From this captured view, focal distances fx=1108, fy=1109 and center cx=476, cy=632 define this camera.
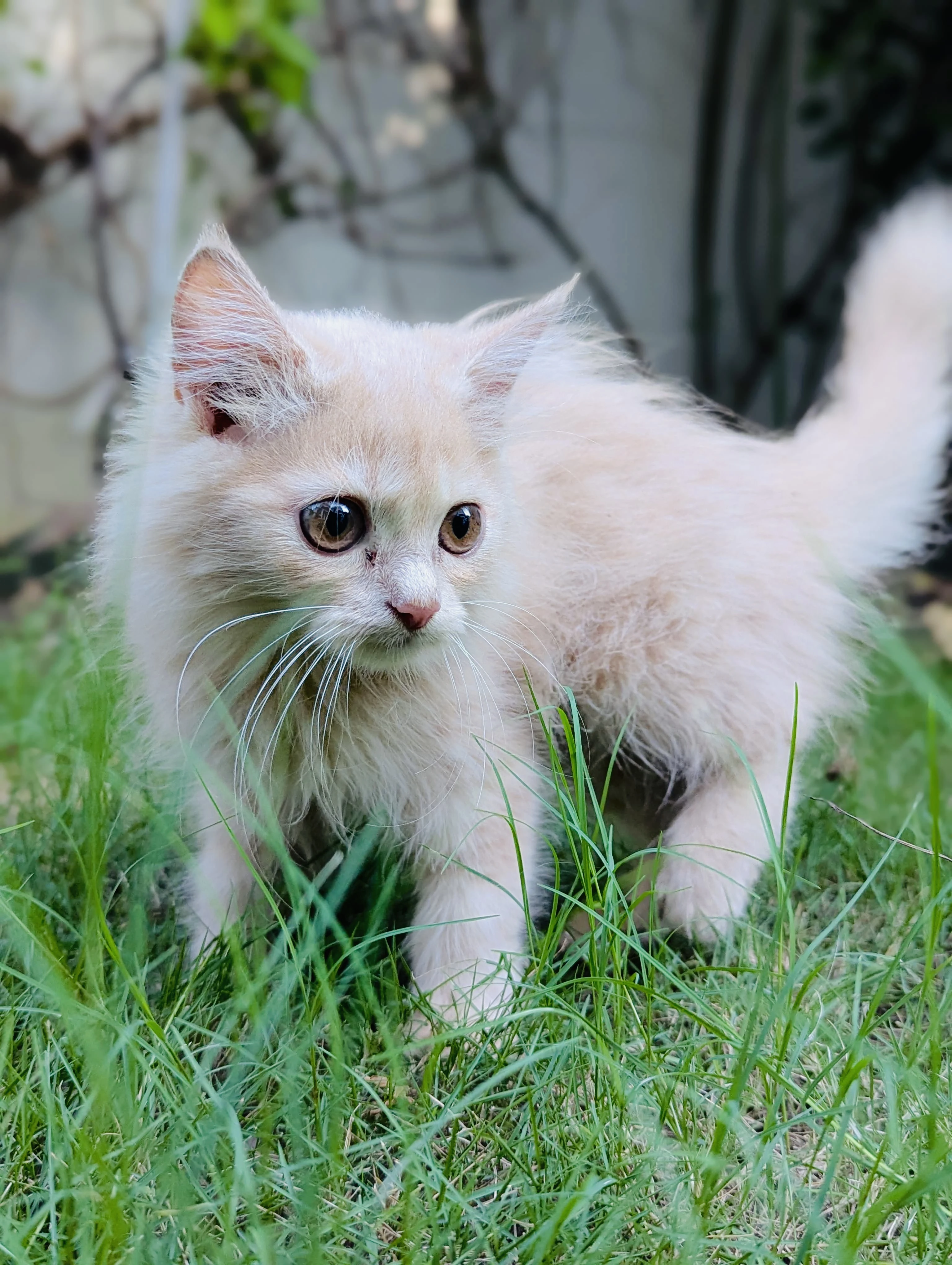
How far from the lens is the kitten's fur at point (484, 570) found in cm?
139

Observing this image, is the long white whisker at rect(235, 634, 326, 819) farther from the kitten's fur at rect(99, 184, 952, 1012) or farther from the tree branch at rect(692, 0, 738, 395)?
the tree branch at rect(692, 0, 738, 395)

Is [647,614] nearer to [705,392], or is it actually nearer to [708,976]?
[708,976]

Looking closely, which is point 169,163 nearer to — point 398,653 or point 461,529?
point 461,529

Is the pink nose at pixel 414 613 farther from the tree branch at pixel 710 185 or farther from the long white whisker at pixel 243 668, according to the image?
the tree branch at pixel 710 185

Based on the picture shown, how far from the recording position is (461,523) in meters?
1.48

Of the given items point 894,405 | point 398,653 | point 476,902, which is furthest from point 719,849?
point 894,405

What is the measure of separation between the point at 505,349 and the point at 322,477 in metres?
0.38

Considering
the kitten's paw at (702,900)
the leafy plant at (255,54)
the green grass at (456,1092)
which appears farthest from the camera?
the leafy plant at (255,54)

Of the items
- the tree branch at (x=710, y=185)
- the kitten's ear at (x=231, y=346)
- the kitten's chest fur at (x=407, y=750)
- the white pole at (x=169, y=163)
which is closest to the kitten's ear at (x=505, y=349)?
the kitten's ear at (x=231, y=346)

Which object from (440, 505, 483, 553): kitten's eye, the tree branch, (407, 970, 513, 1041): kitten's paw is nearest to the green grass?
(407, 970, 513, 1041): kitten's paw

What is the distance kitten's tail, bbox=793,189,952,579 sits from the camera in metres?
2.04

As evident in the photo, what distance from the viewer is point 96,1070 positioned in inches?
39.4

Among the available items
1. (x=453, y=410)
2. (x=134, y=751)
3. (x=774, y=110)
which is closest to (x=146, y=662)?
(x=134, y=751)

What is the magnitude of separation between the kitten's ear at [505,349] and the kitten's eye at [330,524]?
11.9 inches
